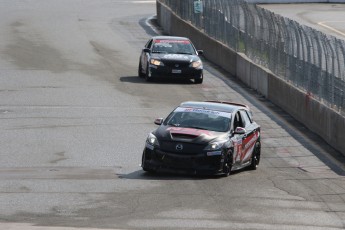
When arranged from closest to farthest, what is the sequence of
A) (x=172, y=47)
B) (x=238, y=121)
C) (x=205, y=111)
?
(x=205, y=111), (x=238, y=121), (x=172, y=47)

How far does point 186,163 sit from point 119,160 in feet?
8.63

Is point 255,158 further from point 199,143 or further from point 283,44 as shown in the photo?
point 283,44

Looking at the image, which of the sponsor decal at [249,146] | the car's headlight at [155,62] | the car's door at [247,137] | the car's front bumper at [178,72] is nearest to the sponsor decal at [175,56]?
the car's headlight at [155,62]

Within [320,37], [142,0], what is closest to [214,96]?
[320,37]

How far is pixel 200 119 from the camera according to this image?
21781 mm

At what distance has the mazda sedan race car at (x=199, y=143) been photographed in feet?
67.8

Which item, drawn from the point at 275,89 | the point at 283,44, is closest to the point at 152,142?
the point at 275,89

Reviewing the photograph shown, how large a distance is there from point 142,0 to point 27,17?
49.3 feet

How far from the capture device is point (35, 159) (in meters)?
22.7

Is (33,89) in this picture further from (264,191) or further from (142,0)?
Result: (142,0)

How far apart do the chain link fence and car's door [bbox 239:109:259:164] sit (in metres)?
3.94

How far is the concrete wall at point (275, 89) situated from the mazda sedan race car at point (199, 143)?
4000 millimetres

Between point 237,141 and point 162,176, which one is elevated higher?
point 237,141

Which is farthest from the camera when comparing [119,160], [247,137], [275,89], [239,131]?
[275,89]
